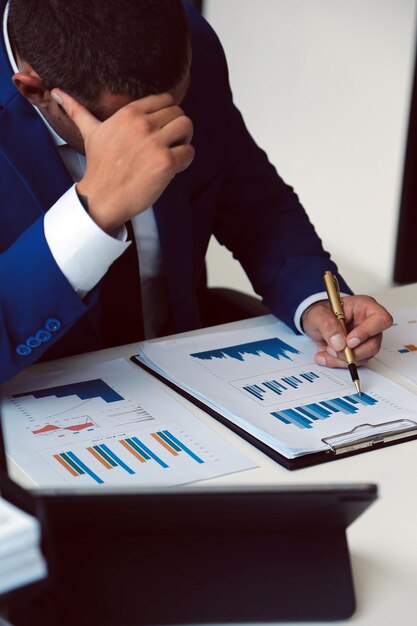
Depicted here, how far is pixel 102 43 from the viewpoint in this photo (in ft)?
3.91

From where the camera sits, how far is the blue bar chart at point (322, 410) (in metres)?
1.22

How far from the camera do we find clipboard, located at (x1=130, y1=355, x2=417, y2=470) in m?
1.14

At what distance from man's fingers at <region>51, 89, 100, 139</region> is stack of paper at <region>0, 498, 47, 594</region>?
2.42 feet

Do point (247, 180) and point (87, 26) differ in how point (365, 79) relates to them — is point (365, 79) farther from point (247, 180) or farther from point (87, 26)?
point (87, 26)

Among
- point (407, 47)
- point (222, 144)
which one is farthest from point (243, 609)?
point (407, 47)

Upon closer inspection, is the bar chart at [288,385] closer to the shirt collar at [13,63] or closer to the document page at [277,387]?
the document page at [277,387]

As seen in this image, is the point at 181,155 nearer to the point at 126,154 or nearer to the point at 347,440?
the point at 126,154

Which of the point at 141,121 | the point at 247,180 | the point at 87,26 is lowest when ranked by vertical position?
the point at 247,180

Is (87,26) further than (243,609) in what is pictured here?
Yes

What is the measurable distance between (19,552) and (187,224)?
1.12 m

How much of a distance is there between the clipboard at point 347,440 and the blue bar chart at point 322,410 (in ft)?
0.16

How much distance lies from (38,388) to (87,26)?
507 millimetres

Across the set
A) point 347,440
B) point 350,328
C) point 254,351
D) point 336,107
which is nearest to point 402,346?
point 350,328

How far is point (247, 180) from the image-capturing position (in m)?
1.85
